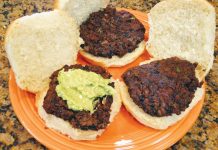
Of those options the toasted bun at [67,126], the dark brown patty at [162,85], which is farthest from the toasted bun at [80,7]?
the toasted bun at [67,126]

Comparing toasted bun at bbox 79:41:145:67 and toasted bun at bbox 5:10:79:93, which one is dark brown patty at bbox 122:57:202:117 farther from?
toasted bun at bbox 5:10:79:93

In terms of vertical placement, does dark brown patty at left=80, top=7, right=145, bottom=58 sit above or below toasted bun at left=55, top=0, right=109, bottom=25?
below

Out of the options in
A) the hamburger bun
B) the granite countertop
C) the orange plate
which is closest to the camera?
the orange plate

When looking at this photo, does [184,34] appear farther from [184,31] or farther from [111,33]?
[111,33]

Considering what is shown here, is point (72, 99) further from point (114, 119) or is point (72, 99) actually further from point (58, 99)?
point (114, 119)

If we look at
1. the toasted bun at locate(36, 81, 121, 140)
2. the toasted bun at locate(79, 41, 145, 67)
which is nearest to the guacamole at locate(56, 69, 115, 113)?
the toasted bun at locate(36, 81, 121, 140)

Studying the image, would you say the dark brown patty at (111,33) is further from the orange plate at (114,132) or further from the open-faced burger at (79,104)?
the orange plate at (114,132)

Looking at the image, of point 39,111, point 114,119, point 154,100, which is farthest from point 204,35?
point 39,111
